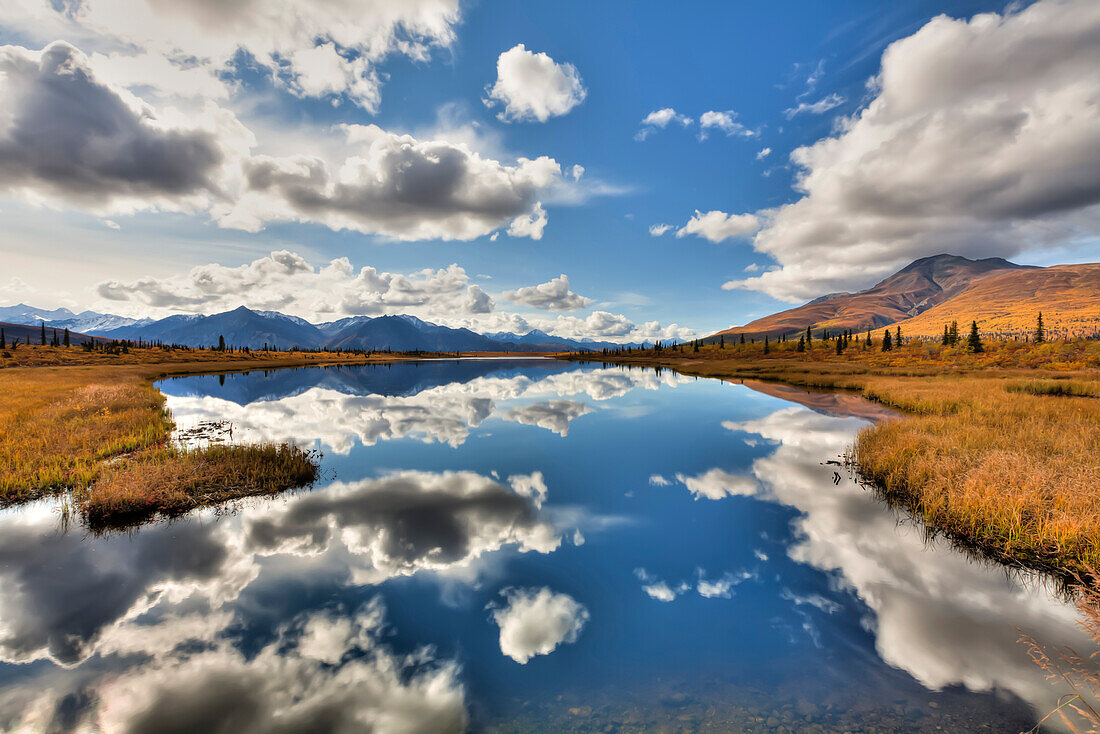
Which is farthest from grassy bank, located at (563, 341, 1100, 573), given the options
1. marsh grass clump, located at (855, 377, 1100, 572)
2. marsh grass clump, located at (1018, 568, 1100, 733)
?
marsh grass clump, located at (1018, 568, 1100, 733)

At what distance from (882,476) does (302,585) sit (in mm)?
23679

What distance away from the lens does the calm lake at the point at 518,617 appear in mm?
6859

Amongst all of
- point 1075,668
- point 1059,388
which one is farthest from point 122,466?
point 1059,388

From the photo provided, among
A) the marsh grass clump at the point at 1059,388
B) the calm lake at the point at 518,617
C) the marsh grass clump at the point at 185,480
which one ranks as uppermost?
the marsh grass clump at the point at 1059,388

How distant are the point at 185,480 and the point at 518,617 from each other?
1539cm

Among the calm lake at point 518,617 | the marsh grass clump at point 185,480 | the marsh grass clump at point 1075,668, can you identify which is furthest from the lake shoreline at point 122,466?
the marsh grass clump at point 1075,668

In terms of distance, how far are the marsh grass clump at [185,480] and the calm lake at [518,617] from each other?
1.07m

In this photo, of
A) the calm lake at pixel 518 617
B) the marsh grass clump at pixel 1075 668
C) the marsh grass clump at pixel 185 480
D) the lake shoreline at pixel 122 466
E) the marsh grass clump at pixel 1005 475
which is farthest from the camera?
the lake shoreline at pixel 122 466

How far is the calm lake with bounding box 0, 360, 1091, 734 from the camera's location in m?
6.86

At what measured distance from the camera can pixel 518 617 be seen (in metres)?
9.66

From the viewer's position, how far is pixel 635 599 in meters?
10.4

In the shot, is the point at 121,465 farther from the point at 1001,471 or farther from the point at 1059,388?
the point at 1059,388

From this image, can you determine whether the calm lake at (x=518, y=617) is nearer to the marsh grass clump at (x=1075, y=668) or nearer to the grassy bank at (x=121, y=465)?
the marsh grass clump at (x=1075, y=668)

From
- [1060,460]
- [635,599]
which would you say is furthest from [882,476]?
[635,599]
